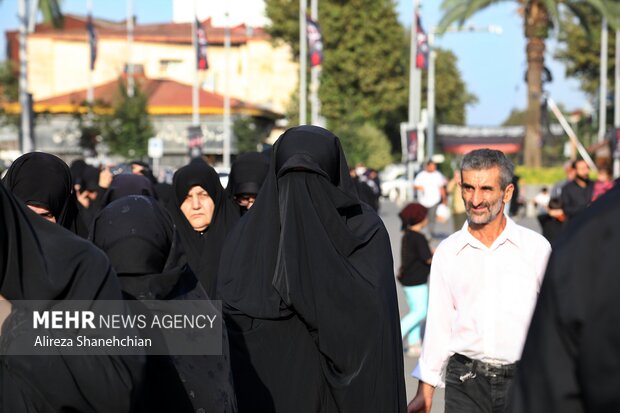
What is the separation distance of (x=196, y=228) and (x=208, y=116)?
60097 mm

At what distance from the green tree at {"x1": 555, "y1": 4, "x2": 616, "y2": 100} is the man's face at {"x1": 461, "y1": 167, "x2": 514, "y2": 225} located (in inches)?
A: 2058

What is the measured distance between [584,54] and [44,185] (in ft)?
180

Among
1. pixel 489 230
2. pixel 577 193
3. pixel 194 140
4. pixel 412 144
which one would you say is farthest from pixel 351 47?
pixel 489 230

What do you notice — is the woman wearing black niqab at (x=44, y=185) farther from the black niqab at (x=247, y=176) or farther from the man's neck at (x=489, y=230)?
the black niqab at (x=247, y=176)

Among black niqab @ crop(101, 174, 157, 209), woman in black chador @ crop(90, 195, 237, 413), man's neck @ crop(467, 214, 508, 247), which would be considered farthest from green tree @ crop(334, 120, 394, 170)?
woman in black chador @ crop(90, 195, 237, 413)

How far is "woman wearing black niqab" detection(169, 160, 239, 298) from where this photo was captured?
677 cm

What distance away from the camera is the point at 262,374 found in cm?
489

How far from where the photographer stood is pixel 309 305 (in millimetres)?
4809

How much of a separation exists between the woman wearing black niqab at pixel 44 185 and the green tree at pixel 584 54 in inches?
2071

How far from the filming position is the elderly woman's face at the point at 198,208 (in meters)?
7.14

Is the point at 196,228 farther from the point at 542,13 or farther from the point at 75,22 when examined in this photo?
the point at 75,22

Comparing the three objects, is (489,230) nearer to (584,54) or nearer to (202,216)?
(202,216)

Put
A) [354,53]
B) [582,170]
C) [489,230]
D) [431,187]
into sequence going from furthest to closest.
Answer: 1. [354,53]
2. [431,187]
3. [582,170]
4. [489,230]

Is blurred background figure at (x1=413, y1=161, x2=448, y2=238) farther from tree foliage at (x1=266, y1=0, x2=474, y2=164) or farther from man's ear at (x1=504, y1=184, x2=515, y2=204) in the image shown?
tree foliage at (x1=266, y1=0, x2=474, y2=164)
